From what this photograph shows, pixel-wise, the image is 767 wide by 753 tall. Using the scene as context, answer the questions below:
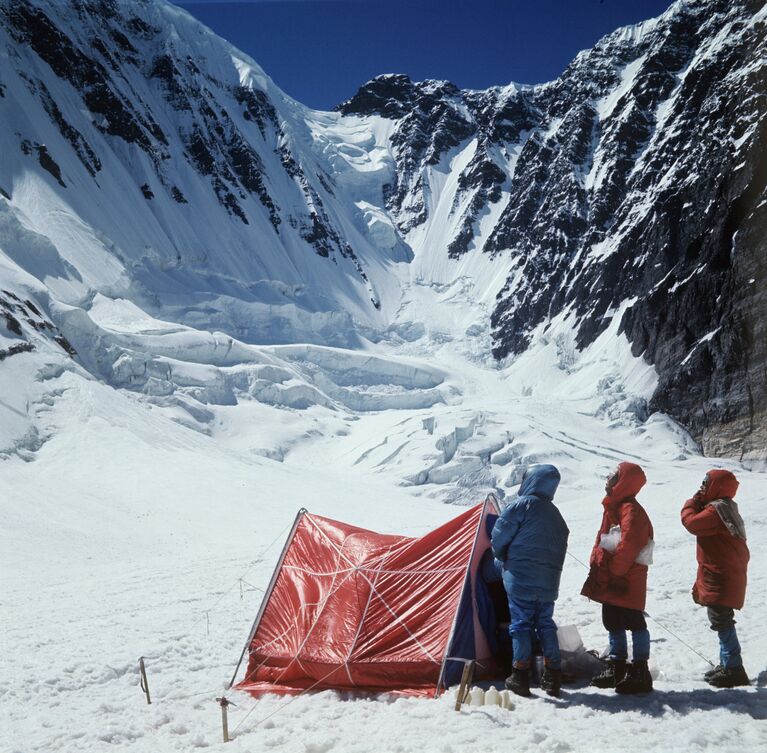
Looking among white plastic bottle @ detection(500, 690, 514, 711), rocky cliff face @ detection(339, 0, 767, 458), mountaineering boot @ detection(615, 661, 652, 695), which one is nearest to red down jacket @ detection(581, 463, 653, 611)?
mountaineering boot @ detection(615, 661, 652, 695)

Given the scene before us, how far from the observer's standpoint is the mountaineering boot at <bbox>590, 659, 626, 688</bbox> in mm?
4992

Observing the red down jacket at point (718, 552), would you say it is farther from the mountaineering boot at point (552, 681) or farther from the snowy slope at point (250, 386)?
the mountaineering boot at point (552, 681)

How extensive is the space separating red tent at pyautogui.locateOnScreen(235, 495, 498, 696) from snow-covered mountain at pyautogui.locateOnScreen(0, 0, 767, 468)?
31.7 metres

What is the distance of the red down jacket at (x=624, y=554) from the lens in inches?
192

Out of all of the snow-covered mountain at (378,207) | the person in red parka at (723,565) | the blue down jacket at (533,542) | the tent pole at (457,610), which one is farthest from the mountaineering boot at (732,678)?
the snow-covered mountain at (378,207)

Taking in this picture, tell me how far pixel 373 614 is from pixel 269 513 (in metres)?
18.7

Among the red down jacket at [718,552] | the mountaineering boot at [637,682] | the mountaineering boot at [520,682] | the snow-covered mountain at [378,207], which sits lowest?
the mountaineering boot at [520,682]

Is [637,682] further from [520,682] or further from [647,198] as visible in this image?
[647,198]

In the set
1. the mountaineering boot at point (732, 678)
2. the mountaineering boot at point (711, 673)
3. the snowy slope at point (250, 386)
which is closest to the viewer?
the mountaineering boot at point (732, 678)

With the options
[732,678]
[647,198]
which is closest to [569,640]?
[732,678]

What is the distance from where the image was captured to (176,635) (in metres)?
8.08

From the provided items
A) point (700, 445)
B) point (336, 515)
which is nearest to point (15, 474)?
point (336, 515)

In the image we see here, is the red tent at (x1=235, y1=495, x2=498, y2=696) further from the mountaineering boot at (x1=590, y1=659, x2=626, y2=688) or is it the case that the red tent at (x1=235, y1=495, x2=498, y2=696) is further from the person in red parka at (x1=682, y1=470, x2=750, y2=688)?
the person in red parka at (x1=682, y1=470, x2=750, y2=688)

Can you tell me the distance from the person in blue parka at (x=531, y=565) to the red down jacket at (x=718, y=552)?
3.36 feet
